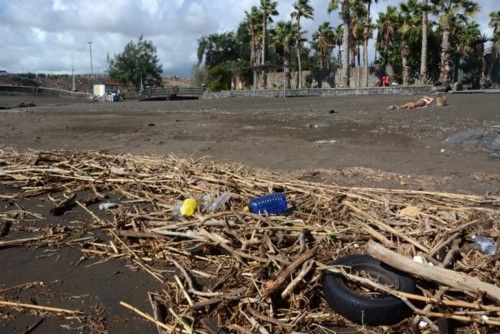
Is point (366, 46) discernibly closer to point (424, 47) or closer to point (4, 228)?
Answer: point (424, 47)

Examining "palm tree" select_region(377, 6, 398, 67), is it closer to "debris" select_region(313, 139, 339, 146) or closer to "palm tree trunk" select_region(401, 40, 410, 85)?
"palm tree trunk" select_region(401, 40, 410, 85)

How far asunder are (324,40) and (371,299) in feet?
187

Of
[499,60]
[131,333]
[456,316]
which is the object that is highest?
[499,60]

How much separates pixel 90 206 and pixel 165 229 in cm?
166

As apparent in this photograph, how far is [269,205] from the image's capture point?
506 centimetres

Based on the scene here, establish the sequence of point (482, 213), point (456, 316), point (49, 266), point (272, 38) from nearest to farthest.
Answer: point (456, 316), point (49, 266), point (482, 213), point (272, 38)

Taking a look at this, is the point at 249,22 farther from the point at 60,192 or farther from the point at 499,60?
the point at 60,192

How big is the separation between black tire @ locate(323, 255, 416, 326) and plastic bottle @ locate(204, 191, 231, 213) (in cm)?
187

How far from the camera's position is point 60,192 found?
6.40m

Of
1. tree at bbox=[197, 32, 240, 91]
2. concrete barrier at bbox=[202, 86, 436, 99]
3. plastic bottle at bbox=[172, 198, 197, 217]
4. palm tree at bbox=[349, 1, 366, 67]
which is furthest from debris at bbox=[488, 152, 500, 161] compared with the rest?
tree at bbox=[197, 32, 240, 91]

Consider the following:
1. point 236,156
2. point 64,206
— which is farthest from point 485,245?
point 236,156

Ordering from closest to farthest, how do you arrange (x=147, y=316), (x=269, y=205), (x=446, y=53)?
(x=147, y=316) → (x=269, y=205) → (x=446, y=53)

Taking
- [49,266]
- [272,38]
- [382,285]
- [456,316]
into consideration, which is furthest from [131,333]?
[272,38]

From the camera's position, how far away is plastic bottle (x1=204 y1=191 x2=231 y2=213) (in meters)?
5.15
